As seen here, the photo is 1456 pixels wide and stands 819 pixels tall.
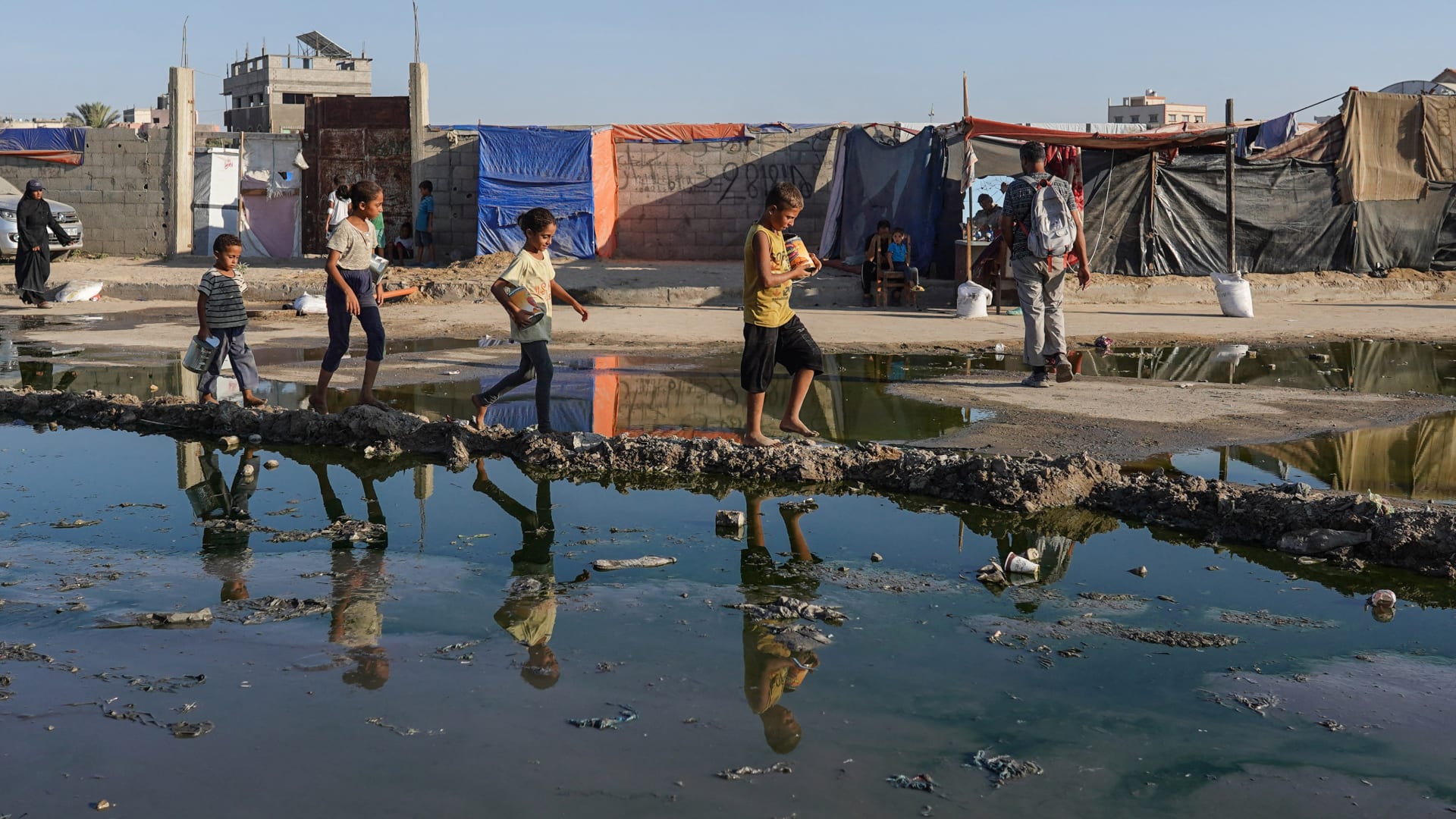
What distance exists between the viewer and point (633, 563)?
4914mm

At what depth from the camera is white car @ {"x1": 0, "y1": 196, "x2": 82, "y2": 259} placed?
2081 cm

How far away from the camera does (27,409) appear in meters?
8.09

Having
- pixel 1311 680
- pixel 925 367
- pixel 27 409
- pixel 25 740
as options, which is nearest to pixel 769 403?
pixel 925 367

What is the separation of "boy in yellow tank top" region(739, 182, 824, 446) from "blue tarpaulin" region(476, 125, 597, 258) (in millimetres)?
14168

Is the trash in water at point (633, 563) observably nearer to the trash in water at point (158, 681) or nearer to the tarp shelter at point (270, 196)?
the trash in water at point (158, 681)

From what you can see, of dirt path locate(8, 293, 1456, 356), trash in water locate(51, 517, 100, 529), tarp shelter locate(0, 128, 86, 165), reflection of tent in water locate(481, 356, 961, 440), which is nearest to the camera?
trash in water locate(51, 517, 100, 529)

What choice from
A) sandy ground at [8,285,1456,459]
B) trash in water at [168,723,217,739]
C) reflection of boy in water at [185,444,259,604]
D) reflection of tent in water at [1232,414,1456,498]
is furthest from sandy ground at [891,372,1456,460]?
trash in water at [168,723,217,739]

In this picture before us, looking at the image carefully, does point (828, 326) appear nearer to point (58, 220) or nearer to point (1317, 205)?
point (1317, 205)

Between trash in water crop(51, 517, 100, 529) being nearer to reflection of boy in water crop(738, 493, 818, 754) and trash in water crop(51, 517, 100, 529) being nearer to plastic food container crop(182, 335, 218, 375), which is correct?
plastic food container crop(182, 335, 218, 375)

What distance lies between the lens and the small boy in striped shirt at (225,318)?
8.05 metres

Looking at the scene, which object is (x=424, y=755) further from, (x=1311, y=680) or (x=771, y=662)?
(x=1311, y=680)

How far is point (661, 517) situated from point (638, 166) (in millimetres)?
17193

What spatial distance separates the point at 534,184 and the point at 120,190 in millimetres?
7875

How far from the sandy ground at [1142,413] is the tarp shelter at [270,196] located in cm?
1611
